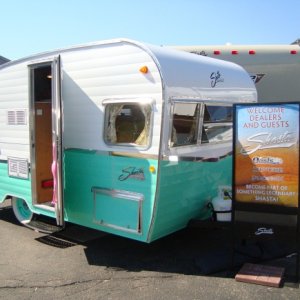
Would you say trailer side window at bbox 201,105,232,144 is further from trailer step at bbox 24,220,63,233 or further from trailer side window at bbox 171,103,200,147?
trailer step at bbox 24,220,63,233

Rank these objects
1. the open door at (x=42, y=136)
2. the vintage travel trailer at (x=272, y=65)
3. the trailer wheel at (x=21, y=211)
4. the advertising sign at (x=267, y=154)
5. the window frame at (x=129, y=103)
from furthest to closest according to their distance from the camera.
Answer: the vintage travel trailer at (x=272, y=65) < the trailer wheel at (x=21, y=211) < the open door at (x=42, y=136) < the window frame at (x=129, y=103) < the advertising sign at (x=267, y=154)

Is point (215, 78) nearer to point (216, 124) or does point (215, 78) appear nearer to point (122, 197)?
point (216, 124)

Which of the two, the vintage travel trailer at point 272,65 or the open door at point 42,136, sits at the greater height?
the vintage travel trailer at point 272,65

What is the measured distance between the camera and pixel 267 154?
5051mm

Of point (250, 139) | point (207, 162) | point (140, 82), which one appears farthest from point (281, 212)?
point (140, 82)

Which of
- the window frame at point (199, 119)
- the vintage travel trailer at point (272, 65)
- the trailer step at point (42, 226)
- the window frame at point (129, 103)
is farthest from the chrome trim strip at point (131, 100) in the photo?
the vintage travel trailer at point (272, 65)

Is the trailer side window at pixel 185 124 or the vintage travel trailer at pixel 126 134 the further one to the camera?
the trailer side window at pixel 185 124

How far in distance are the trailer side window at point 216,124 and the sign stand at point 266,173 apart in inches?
30.0

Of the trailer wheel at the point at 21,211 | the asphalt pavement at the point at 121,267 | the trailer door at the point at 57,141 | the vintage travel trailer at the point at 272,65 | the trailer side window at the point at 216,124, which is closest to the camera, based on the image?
the asphalt pavement at the point at 121,267

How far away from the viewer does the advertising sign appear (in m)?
4.94

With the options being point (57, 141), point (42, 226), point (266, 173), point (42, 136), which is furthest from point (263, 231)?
point (42, 136)

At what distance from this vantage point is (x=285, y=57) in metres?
8.80

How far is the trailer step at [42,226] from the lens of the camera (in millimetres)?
6812

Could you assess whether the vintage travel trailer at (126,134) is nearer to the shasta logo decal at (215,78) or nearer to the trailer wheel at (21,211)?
the shasta logo decal at (215,78)
